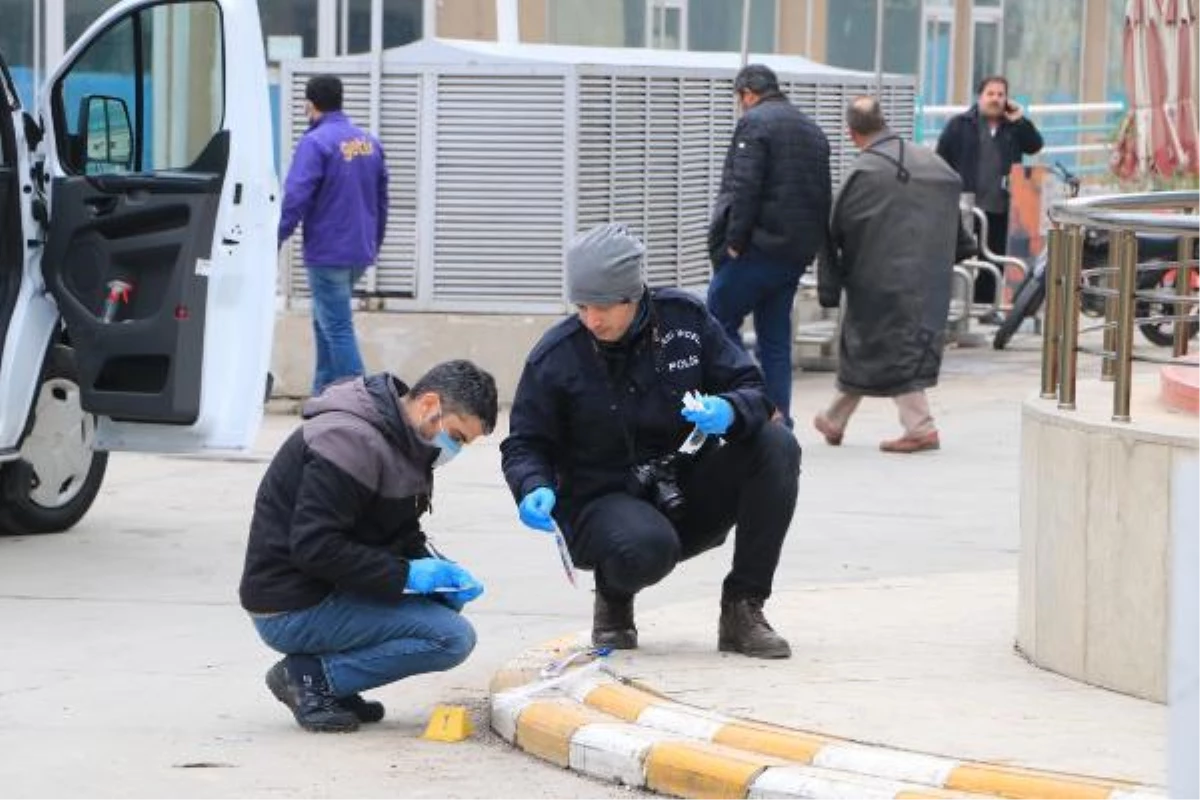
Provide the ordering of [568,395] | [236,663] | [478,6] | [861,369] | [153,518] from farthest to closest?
[478,6]
[861,369]
[153,518]
[236,663]
[568,395]

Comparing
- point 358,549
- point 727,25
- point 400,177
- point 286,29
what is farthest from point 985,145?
point 358,549

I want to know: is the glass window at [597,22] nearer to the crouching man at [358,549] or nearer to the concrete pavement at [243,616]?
the concrete pavement at [243,616]

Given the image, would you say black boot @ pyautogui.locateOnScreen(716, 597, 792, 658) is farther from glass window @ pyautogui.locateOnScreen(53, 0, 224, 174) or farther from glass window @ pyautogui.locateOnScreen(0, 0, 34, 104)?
glass window @ pyautogui.locateOnScreen(0, 0, 34, 104)

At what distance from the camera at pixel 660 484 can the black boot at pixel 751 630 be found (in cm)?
33

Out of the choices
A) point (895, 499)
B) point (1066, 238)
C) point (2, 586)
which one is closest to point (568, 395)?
point (1066, 238)

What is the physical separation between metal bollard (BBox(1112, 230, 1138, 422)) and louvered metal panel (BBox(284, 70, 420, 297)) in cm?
851

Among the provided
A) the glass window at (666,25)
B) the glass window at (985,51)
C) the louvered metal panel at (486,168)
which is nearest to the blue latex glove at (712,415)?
the louvered metal panel at (486,168)

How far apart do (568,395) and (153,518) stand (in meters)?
4.39

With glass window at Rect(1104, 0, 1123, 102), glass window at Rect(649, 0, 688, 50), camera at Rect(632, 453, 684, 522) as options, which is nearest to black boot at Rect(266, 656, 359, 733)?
camera at Rect(632, 453, 684, 522)

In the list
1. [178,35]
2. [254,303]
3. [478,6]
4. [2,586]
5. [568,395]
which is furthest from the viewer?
[478,6]

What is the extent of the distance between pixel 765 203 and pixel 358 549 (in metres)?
6.74

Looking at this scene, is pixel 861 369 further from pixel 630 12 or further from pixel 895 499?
pixel 630 12

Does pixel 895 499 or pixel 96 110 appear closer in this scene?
pixel 96 110

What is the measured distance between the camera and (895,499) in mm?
12453
